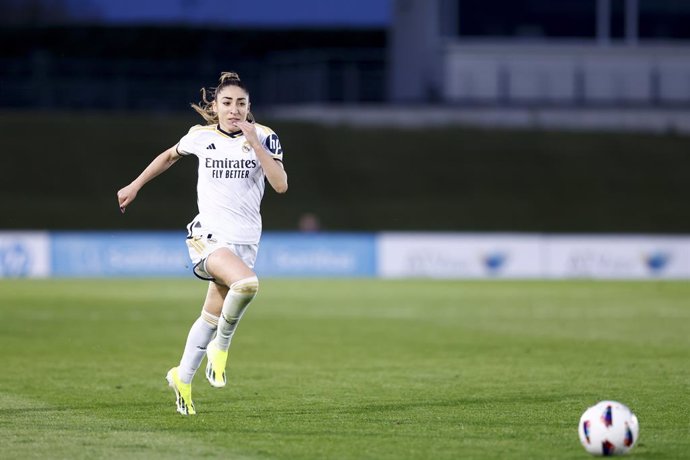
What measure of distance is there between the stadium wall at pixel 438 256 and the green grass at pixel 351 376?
19.3 ft

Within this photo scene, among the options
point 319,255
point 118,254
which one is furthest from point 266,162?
point 319,255

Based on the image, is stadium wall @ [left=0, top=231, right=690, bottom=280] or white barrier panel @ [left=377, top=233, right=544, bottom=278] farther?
white barrier panel @ [left=377, top=233, right=544, bottom=278]

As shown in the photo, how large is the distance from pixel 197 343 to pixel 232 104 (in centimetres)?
181

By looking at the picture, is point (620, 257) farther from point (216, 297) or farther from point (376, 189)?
point (216, 297)

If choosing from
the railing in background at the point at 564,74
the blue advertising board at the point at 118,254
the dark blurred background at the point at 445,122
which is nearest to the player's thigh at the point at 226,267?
the blue advertising board at the point at 118,254

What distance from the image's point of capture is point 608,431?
7.91 m

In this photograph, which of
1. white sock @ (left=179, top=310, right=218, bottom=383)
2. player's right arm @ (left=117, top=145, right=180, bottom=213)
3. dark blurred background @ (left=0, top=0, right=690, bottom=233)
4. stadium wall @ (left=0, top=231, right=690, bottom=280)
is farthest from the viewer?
dark blurred background @ (left=0, top=0, right=690, bottom=233)

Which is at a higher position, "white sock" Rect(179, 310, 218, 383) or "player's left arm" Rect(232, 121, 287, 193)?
"player's left arm" Rect(232, 121, 287, 193)

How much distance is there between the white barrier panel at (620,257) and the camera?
32812 millimetres

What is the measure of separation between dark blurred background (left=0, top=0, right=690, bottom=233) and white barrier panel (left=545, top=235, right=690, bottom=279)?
7.08 meters

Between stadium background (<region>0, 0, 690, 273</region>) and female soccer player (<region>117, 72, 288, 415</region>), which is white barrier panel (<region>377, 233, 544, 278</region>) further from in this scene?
female soccer player (<region>117, 72, 288, 415</region>)

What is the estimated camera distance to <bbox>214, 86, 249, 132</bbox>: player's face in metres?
9.67

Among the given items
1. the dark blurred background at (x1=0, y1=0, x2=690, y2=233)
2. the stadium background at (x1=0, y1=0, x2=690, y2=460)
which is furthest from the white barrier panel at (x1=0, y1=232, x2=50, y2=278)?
the dark blurred background at (x1=0, y1=0, x2=690, y2=233)

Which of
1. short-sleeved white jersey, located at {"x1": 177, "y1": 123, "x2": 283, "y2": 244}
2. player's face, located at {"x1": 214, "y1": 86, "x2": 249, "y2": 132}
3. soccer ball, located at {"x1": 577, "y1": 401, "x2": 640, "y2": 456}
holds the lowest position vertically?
soccer ball, located at {"x1": 577, "y1": 401, "x2": 640, "y2": 456}
